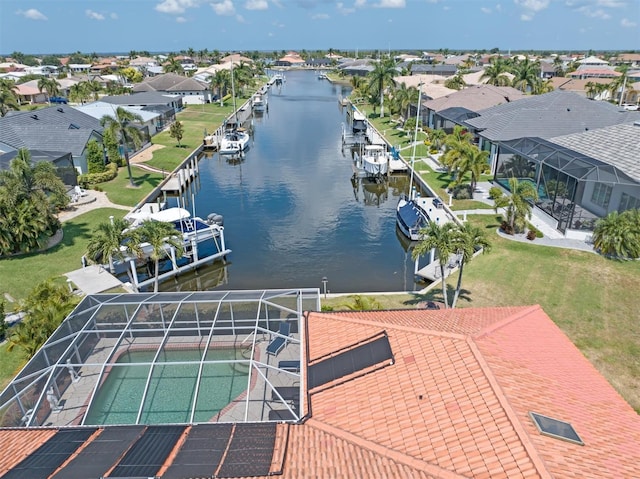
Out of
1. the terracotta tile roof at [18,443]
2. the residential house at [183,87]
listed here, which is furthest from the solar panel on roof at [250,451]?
the residential house at [183,87]

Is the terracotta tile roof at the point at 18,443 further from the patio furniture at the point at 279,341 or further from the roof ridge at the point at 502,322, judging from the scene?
the roof ridge at the point at 502,322

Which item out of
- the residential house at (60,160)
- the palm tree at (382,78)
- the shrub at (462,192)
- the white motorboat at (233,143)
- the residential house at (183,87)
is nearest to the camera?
the residential house at (60,160)

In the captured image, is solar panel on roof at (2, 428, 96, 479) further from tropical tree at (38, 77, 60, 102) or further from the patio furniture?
tropical tree at (38, 77, 60, 102)

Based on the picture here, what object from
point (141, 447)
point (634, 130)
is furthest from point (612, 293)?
point (141, 447)

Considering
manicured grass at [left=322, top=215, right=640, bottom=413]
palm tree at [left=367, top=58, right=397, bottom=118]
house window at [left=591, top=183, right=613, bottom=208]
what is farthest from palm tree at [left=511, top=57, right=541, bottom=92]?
manicured grass at [left=322, top=215, right=640, bottom=413]

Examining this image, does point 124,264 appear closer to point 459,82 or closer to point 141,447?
point 141,447

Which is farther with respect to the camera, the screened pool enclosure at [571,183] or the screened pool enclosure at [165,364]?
the screened pool enclosure at [571,183]
